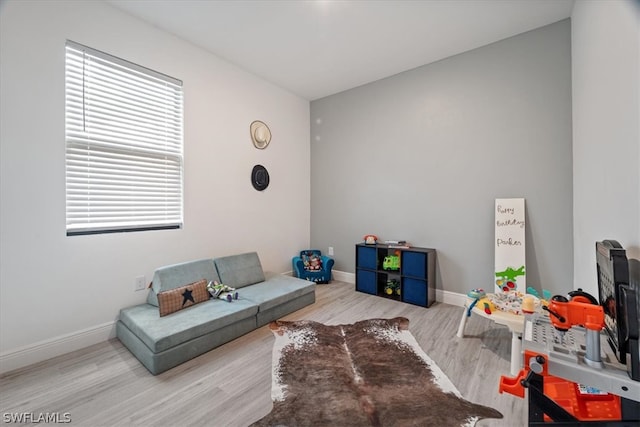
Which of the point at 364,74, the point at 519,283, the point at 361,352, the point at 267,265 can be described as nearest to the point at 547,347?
the point at 361,352

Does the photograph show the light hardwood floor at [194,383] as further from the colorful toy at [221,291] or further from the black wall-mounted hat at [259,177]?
the black wall-mounted hat at [259,177]

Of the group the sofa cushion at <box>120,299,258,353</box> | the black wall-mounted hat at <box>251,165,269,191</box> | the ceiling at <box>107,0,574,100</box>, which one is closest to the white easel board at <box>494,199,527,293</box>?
the ceiling at <box>107,0,574,100</box>

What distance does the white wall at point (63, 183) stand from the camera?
6.16 ft

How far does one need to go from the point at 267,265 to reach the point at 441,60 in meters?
3.40

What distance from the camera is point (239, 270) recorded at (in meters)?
3.01

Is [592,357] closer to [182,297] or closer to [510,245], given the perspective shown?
[510,245]

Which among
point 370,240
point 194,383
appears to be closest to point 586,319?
point 194,383

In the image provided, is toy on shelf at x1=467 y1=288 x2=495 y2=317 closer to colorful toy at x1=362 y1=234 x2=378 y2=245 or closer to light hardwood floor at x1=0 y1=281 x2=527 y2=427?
light hardwood floor at x1=0 y1=281 x2=527 y2=427

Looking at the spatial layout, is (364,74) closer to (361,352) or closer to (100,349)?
(361,352)

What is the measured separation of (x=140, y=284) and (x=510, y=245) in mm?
3658

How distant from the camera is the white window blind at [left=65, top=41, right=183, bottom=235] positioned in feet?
7.07

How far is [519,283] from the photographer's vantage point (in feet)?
8.66

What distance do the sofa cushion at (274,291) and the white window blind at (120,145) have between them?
1.06m

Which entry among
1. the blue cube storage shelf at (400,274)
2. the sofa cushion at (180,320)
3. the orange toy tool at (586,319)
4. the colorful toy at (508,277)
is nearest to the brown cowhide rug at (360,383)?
the sofa cushion at (180,320)
